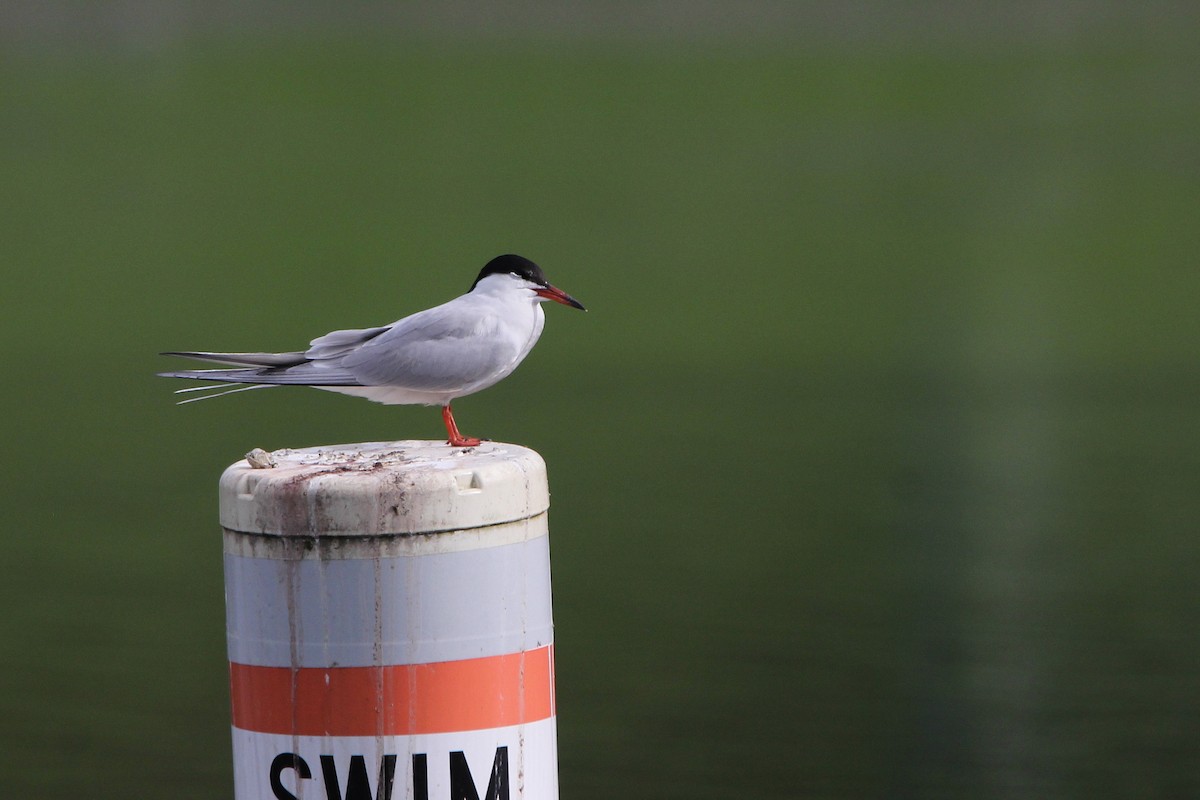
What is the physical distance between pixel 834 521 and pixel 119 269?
11890 millimetres

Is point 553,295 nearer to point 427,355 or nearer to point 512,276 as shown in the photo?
point 512,276

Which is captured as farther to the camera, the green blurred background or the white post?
the green blurred background

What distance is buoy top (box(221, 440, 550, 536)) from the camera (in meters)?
2.63

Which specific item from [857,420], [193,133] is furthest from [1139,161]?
[857,420]

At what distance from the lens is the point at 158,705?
6.64 metres

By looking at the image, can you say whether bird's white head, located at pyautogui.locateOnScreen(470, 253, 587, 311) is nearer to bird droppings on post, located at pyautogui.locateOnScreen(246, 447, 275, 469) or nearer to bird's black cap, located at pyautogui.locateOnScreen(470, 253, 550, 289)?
bird's black cap, located at pyautogui.locateOnScreen(470, 253, 550, 289)

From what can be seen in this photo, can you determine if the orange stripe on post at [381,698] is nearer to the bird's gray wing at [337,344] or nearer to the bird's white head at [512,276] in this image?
the bird's gray wing at [337,344]

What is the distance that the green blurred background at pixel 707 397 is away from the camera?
21.7 feet

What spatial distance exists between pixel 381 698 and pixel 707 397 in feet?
31.6

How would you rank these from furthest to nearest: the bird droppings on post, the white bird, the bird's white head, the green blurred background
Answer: the green blurred background, the bird's white head, the white bird, the bird droppings on post

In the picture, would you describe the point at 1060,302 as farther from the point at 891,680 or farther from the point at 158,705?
the point at 158,705

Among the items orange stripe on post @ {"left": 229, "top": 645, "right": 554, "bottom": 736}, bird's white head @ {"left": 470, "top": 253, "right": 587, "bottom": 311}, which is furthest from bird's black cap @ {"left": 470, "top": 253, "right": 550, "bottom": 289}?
orange stripe on post @ {"left": 229, "top": 645, "right": 554, "bottom": 736}

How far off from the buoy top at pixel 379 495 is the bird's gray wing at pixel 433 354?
955 mm

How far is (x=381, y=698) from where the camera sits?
2.65 m
